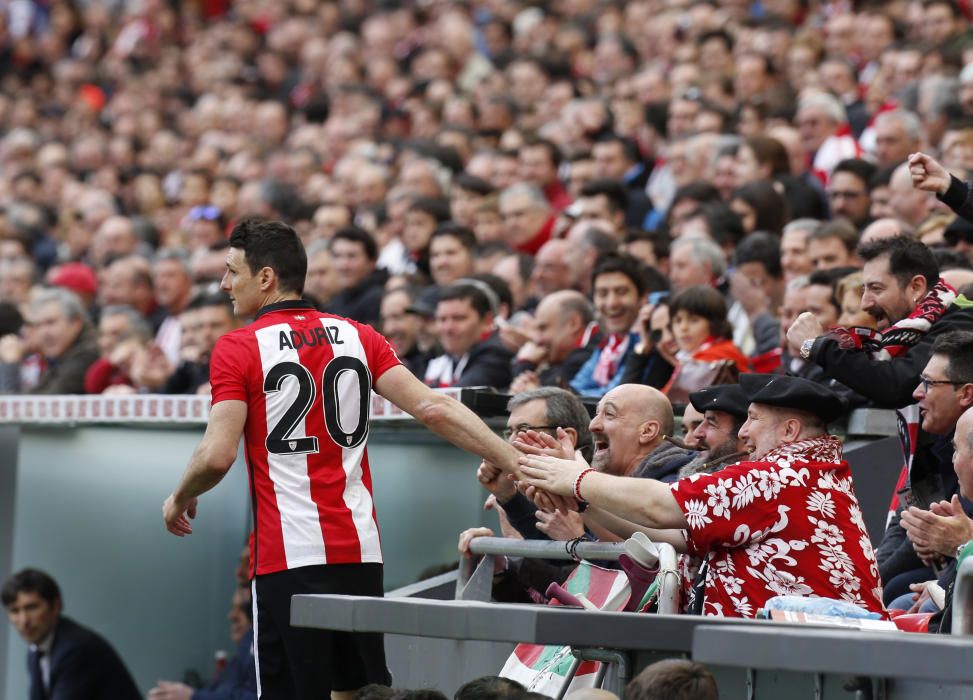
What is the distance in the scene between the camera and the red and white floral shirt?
208 inches

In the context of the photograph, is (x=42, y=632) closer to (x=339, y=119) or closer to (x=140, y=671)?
(x=140, y=671)

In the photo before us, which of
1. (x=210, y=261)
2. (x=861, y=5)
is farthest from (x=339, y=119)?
(x=861, y=5)

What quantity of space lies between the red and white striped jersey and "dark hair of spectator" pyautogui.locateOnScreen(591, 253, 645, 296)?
3466mm

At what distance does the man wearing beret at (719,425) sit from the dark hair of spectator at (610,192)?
570cm

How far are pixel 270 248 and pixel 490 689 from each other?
6.28 feet

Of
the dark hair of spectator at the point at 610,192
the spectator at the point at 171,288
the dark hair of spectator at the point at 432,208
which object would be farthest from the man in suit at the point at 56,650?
the dark hair of spectator at the point at 610,192

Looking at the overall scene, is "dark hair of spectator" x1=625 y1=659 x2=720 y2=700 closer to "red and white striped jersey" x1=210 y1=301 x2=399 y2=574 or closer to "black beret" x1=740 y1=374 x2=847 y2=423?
"black beret" x1=740 y1=374 x2=847 y2=423

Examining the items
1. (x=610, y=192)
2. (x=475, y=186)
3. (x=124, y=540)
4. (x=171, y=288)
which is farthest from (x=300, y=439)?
(x=171, y=288)

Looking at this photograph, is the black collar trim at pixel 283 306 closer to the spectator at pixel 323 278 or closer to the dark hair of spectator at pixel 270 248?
the dark hair of spectator at pixel 270 248

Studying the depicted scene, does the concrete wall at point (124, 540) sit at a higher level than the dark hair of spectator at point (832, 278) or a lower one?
lower

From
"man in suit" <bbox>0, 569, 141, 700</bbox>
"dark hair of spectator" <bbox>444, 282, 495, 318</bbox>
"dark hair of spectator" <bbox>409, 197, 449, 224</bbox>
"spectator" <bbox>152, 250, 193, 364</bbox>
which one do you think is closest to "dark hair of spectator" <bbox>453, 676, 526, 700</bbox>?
"dark hair of spectator" <bbox>444, 282, 495, 318</bbox>

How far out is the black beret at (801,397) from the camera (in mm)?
5523

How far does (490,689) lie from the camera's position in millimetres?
5027

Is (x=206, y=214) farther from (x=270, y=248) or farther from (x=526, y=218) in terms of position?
(x=270, y=248)
